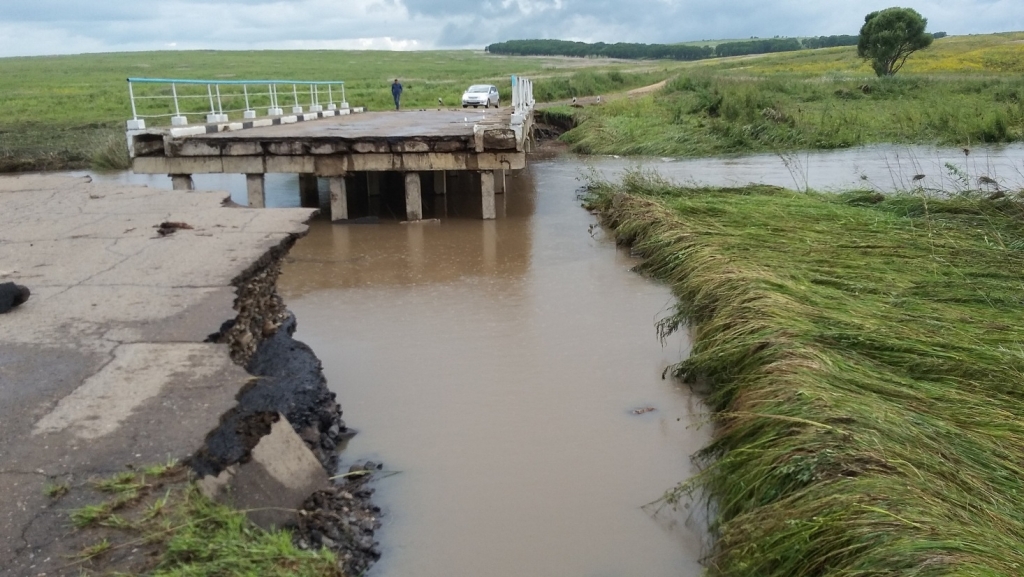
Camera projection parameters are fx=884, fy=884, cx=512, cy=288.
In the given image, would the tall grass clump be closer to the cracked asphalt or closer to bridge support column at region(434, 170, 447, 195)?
bridge support column at region(434, 170, 447, 195)

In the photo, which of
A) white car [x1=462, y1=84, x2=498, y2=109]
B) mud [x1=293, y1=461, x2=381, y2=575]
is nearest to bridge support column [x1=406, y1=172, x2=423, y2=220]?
mud [x1=293, y1=461, x2=381, y2=575]

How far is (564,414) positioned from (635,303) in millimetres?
2603

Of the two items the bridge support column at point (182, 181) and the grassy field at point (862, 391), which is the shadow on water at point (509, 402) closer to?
the grassy field at point (862, 391)

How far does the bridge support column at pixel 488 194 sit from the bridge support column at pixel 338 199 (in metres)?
1.86

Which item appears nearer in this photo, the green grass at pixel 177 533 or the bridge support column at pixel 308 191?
the green grass at pixel 177 533

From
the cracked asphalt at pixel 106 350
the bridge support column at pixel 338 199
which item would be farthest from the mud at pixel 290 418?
the bridge support column at pixel 338 199

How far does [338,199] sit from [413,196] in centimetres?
102

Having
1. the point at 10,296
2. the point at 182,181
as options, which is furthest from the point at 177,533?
the point at 182,181

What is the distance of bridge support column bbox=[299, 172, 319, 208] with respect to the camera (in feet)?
46.5

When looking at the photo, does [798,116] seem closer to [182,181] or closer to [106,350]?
[182,181]

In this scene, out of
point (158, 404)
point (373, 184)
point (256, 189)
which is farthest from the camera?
point (373, 184)

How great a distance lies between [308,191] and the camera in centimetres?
1448

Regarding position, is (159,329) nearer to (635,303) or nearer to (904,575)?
(904,575)

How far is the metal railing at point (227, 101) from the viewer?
13203 millimetres
